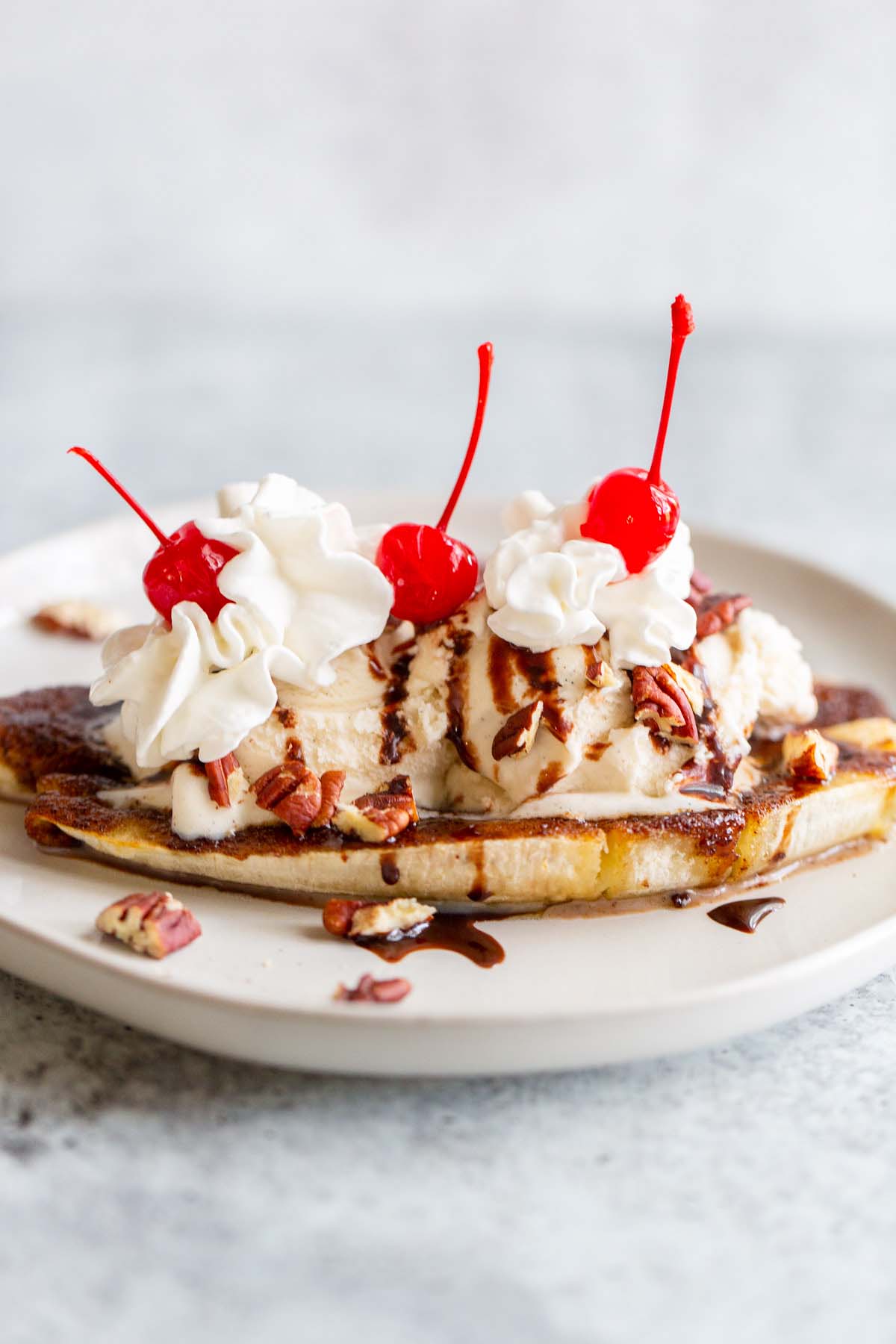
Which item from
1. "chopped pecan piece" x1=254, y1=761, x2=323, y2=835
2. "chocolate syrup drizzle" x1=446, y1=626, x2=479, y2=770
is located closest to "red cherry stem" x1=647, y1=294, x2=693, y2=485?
"chocolate syrup drizzle" x1=446, y1=626, x2=479, y2=770

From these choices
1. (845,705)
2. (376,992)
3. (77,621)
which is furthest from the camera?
(77,621)

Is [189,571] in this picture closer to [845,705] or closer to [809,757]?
[809,757]

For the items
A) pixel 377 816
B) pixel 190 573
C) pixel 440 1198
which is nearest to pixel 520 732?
pixel 377 816

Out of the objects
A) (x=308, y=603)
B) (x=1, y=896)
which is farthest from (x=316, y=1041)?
(x=308, y=603)

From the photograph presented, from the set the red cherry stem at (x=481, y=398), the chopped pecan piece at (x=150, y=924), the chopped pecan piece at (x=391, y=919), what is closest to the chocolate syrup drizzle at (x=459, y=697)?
the red cherry stem at (x=481, y=398)

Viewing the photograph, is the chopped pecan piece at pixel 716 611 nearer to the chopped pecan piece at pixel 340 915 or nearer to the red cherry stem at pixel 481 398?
the red cherry stem at pixel 481 398

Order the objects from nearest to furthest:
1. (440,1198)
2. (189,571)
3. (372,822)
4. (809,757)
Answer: (440,1198) < (372,822) < (189,571) < (809,757)

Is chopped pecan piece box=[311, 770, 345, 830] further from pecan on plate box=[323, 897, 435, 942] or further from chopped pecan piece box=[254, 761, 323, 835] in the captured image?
pecan on plate box=[323, 897, 435, 942]
